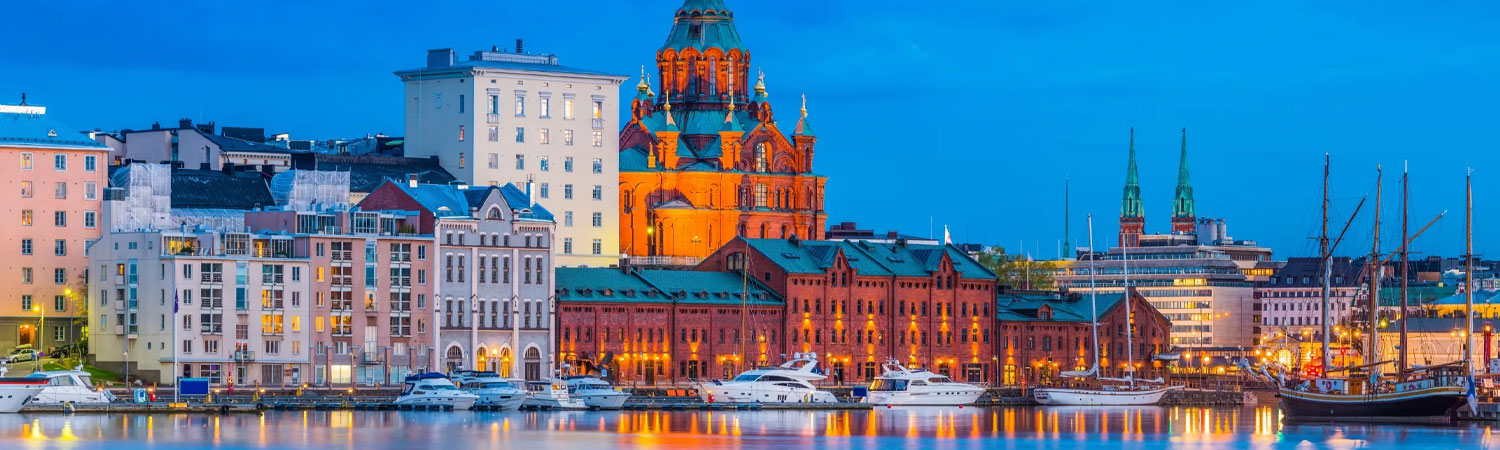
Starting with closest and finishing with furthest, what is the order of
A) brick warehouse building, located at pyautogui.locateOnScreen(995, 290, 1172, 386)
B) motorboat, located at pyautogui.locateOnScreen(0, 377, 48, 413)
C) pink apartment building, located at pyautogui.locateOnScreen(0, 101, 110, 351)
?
motorboat, located at pyautogui.locateOnScreen(0, 377, 48, 413)
pink apartment building, located at pyautogui.locateOnScreen(0, 101, 110, 351)
brick warehouse building, located at pyautogui.locateOnScreen(995, 290, 1172, 386)

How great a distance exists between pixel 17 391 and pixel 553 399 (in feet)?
90.0

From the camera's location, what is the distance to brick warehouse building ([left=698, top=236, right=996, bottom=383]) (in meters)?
185

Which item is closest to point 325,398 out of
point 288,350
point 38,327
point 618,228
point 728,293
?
point 288,350

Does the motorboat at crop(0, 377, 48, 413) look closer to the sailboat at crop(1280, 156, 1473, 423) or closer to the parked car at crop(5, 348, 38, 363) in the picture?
the parked car at crop(5, 348, 38, 363)

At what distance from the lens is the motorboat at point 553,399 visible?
155 m

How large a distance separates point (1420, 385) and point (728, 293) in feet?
156

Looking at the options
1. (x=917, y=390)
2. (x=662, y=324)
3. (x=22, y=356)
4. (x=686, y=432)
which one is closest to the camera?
(x=686, y=432)

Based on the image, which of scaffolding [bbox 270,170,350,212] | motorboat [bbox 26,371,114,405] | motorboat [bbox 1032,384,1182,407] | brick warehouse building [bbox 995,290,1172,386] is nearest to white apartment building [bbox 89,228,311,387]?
motorboat [bbox 26,371,114,405]

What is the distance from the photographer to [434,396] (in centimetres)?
15212

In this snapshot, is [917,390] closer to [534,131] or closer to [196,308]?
[534,131]

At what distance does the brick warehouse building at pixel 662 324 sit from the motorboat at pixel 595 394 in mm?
13138

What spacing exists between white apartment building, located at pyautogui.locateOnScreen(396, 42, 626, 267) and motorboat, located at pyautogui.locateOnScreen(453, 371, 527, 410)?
3299cm

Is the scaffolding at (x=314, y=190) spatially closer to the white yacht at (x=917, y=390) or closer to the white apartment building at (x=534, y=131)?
the white apartment building at (x=534, y=131)

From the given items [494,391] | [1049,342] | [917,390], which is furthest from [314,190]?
[1049,342]
